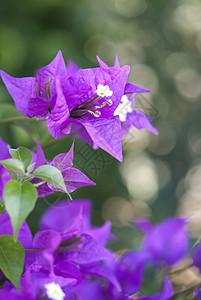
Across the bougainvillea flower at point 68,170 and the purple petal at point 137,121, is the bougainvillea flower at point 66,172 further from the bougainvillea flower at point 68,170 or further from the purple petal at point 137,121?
the purple petal at point 137,121

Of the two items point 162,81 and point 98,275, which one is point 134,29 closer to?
point 162,81

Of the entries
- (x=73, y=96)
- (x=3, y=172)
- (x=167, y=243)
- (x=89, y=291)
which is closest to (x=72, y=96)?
(x=73, y=96)

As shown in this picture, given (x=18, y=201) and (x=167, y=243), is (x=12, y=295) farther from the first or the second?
(x=167, y=243)

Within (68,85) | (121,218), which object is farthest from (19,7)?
(68,85)

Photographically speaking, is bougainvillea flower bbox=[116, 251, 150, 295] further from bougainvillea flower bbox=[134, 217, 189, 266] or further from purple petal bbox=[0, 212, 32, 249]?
purple petal bbox=[0, 212, 32, 249]

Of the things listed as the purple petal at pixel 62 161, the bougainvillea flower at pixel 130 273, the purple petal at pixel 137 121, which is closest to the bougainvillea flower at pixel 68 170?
the purple petal at pixel 62 161

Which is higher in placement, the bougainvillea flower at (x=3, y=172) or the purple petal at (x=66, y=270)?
the bougainvillea flower at (x=3, y=172)
